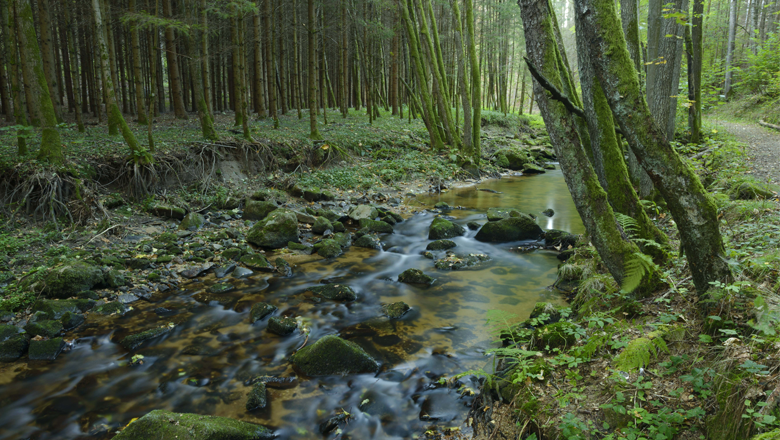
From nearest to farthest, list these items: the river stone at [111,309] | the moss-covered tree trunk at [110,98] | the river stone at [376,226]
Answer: the river stone at [111,309], the moss-covered tree trunk at [110,98], the river stone at [376,226]

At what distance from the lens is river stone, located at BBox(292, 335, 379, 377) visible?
196 inches

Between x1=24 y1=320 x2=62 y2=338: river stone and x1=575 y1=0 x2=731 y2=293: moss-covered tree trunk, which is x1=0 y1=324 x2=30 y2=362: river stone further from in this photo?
x1=575 y1=0 x2=731 y2=293: moss-covered tree trunk

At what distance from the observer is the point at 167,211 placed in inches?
400

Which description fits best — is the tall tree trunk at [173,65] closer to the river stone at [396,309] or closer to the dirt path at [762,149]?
the river stone at [396,309]

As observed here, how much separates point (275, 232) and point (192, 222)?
213cm

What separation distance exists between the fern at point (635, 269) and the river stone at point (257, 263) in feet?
20.6

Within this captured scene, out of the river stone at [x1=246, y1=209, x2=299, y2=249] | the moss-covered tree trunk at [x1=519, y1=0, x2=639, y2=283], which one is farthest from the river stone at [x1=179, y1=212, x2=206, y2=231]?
the moss-covered tree trunk at [x1=519, y1=0, x2=639, y2=283]

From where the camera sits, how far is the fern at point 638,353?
320 cm

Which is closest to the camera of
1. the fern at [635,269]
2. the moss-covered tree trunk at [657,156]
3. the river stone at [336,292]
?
the moss-covered tree trunk at [657,156]

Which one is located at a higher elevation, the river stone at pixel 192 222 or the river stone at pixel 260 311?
the river stone at pixel 192 222

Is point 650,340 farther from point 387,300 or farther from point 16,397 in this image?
point 16,397

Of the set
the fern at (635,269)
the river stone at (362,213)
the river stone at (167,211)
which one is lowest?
the river stone at (362,213)

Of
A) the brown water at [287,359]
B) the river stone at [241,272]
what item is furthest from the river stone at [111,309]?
the river stone at [241,272]

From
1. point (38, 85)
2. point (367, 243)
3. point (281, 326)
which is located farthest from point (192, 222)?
point (281, 326)
